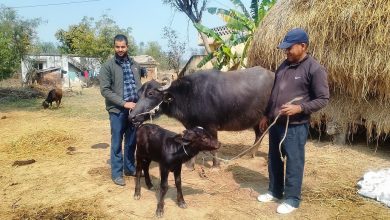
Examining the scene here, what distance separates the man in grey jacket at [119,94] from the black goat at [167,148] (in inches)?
20.5

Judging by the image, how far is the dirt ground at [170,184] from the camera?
4176 millimetres

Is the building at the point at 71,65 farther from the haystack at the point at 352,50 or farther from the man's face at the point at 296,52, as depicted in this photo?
the man's face at the point at 296,52

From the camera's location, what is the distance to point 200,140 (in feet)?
12.5

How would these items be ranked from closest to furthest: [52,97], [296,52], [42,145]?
1. [296,52]
2. [42,145]
3. [52,97]

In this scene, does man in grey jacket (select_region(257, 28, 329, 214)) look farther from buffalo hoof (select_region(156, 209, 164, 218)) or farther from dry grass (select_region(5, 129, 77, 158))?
dry grass (select_region(5, 129, 77, 158))

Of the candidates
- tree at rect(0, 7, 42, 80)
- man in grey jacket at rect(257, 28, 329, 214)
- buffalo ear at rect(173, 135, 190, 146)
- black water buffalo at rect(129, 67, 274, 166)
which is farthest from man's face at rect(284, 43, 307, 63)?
tree at rect(0, 7, 42, 80)

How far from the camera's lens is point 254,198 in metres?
4.60

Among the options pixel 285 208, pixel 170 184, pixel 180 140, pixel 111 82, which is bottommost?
pixel 170 184

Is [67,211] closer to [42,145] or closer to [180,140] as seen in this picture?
[180,140]

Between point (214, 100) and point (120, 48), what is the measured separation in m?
1.76

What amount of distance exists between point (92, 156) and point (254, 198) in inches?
141

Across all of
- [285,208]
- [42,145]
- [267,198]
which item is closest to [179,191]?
[267,198]

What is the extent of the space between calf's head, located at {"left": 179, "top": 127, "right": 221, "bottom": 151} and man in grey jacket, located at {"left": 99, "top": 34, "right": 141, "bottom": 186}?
1350 mm

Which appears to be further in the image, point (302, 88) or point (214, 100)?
point (214, 100)
